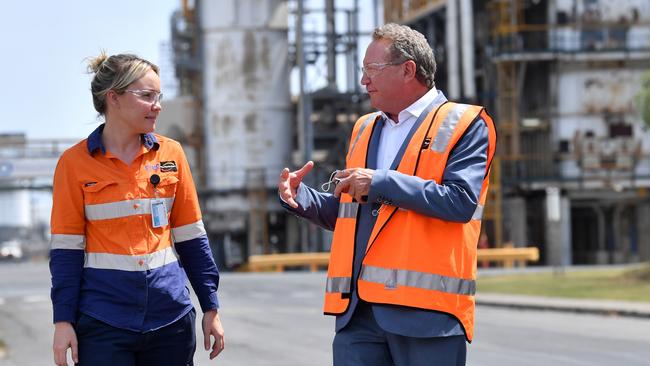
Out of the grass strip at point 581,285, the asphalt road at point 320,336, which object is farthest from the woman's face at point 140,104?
the grass strip at point 581,285

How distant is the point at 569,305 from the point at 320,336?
8059 mm

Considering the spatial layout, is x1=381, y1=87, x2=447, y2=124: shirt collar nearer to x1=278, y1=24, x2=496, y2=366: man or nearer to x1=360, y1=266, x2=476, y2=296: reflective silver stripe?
x1=278, y1=24, x2=496, y2=366: man

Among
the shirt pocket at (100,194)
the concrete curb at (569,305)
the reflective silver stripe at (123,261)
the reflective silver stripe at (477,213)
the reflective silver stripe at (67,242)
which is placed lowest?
the concrete curb at (569,305)

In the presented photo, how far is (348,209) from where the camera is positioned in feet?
21.5

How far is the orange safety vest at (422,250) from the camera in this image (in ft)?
20.5

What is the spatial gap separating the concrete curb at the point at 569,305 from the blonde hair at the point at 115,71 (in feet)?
65.5

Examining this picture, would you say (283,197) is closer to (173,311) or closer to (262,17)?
(173,311)

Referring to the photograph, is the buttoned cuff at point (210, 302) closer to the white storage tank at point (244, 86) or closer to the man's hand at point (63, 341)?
the man's hand at point (63, 341)

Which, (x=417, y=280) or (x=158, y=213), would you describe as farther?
(x=158, y=213)

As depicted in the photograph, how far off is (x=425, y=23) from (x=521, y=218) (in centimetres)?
1067

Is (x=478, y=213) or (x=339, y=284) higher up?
(x=478, y=213)

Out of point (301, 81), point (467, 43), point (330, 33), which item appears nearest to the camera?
point (467, 43)

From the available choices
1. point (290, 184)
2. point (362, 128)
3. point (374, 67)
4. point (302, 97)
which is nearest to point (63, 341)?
point (290, 184)

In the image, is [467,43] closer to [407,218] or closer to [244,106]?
[244,106]
